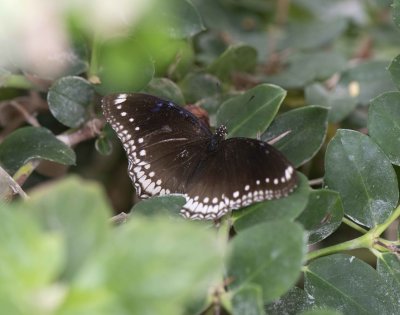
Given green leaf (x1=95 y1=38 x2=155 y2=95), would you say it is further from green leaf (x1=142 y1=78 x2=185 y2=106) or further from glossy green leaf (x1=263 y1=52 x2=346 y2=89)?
glossy green leaf (x1=263 y1=52 x2=346 y2=89)

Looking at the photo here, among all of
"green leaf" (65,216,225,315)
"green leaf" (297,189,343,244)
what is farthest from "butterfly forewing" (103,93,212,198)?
"green leaf" (65,216,225,315)

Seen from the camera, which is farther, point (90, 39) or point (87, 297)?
point (90, 39)

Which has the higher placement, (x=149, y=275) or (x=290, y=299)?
(x=149, y=275)

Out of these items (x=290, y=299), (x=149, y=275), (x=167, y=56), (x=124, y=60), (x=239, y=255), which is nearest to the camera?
(x=149, y=275)

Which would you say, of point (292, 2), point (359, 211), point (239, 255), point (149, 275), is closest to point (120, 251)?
point (149, 275)

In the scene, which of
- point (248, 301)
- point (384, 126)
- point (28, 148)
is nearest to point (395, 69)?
point (384, 126)

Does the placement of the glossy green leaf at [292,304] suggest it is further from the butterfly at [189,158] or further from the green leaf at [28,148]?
the green leaf at [28,148]

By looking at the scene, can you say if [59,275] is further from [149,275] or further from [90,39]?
[90,39]

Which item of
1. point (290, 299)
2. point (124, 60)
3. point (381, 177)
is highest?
point (124, 60)
